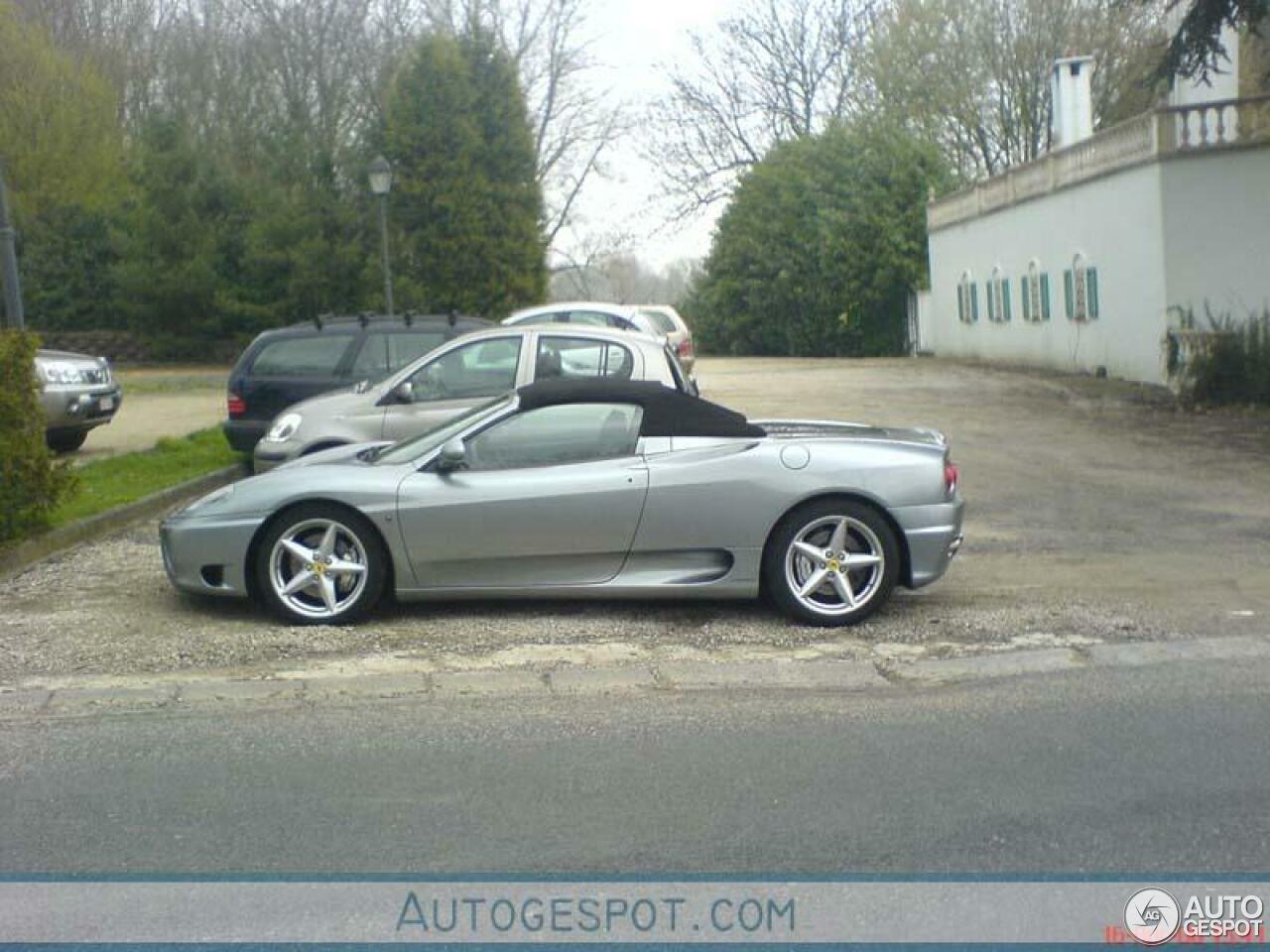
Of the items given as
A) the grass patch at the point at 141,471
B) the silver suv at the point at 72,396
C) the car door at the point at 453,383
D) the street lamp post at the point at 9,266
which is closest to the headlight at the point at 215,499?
the grass patch at the point at 141,471

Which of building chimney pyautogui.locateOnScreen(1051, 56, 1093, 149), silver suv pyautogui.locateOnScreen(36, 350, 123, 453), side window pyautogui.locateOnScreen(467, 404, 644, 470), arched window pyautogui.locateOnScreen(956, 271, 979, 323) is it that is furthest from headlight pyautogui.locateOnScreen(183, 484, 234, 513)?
arched window pyautogui.locateOnScreen(956, 271, 979, 323)

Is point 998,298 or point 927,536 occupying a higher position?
point 998,298

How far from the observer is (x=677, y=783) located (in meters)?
6.03

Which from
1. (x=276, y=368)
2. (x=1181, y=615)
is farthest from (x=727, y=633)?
(x=276, y=368)

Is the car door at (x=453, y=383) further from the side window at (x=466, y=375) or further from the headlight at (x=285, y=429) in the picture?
the headlight at (x=285, y=429)

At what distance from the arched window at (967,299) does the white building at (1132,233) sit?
1.85 meters

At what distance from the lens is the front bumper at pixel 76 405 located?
719 inches

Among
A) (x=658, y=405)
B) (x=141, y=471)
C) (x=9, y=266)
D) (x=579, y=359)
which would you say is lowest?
(x=141, y=471)

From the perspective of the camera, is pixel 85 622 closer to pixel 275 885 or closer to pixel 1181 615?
pixel 275 885

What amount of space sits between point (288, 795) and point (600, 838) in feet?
4.22

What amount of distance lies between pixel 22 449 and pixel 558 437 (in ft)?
14.3

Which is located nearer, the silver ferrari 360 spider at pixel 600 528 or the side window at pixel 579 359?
the silver ferrari 360 spider at pixel 600 528

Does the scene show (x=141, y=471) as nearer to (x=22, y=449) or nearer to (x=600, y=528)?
(x=22, y=449)

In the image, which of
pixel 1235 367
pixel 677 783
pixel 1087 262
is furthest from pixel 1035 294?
pixel 677 783
